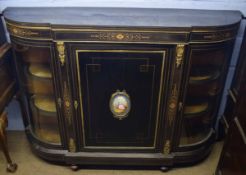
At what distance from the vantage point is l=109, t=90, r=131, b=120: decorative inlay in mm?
1328

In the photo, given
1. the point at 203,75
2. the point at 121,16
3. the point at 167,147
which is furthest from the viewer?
the point at 167,147

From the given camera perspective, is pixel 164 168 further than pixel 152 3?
Yes

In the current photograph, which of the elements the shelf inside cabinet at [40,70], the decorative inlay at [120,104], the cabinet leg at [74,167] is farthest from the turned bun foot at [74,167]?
the shelf inside cabinet at [40,70]

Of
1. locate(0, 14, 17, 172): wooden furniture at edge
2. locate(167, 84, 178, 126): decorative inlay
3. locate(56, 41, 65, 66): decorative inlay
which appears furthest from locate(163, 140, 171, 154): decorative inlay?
locate(0, 14, 17, 172): wooden furniture at edge

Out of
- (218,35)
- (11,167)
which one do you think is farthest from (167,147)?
(11,167)

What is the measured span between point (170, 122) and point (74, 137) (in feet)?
1.59

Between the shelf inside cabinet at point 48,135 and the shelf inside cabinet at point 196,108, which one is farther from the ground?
the shelf inside cabinet at point 196,108

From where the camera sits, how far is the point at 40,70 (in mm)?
1376

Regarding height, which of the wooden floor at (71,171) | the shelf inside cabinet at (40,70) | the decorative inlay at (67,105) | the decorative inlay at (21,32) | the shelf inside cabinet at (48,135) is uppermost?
the decorative inlay at (21,32)

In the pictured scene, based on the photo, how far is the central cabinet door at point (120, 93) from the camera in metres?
1.22

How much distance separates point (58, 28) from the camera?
115 cm

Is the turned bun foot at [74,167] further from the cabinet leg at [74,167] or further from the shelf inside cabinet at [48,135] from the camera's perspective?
the shelf inside cabinet at [48,135]

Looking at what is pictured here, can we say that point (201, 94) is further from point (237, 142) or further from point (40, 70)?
point (40, 70)

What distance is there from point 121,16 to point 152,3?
220 mm
